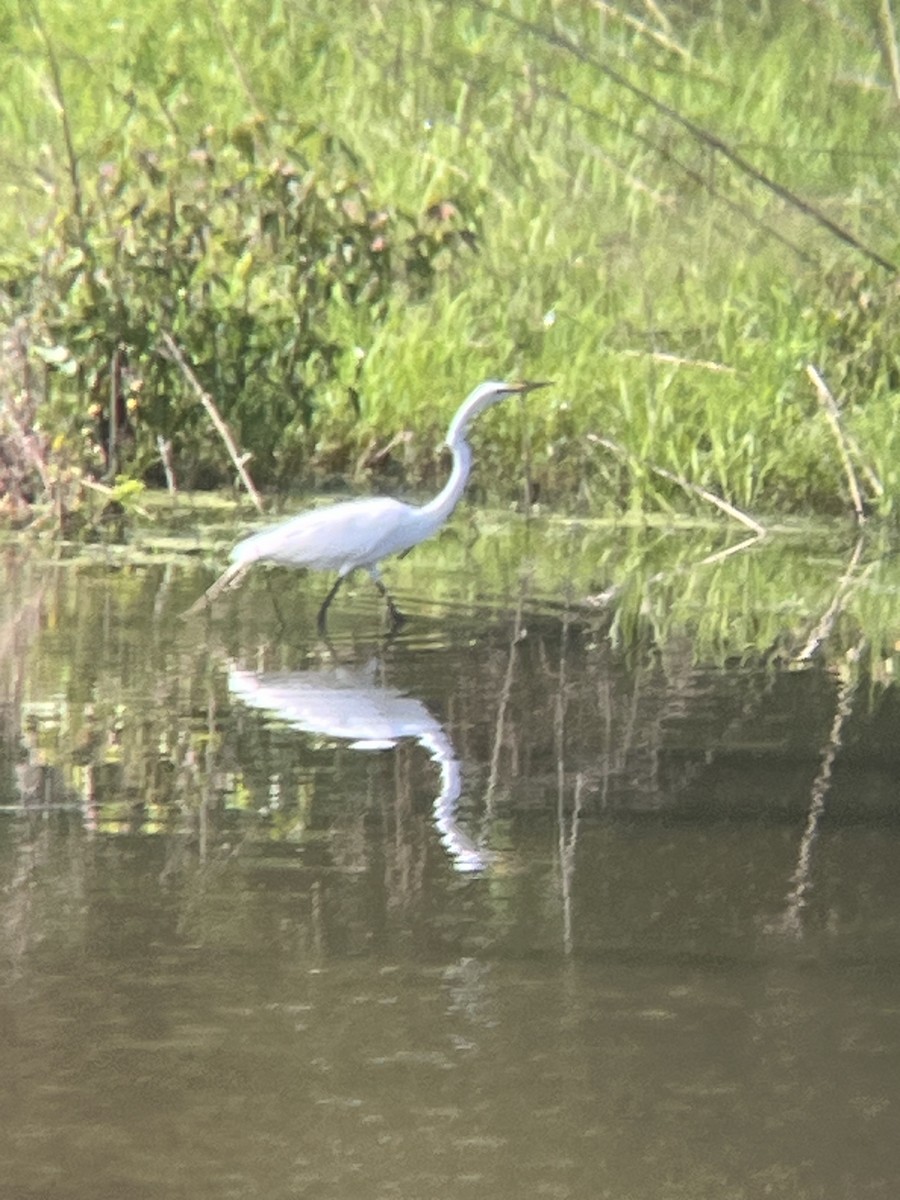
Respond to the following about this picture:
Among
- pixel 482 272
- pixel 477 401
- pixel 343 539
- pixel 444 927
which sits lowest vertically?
pixel 444 927

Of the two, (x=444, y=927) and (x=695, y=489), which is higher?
(x=695, y=489)

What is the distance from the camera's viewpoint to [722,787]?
573 centimetres

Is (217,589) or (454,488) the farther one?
(454,488)

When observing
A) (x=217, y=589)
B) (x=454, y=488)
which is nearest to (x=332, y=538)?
(x=217, y=589)

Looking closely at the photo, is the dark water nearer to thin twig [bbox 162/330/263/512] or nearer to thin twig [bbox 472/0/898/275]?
thin twig [bbox 472/0/898/275]

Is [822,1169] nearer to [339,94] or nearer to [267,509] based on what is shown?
[267,509]

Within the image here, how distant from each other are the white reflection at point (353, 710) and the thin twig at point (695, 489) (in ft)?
12.1

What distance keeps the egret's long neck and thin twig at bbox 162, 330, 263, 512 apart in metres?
1.79

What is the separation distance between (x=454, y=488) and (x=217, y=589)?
833mm

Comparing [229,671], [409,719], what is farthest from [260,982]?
[229,671]

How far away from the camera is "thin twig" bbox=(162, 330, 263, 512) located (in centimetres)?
1058

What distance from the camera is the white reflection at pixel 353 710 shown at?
6047 millimetres

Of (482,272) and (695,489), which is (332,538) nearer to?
(695,489)

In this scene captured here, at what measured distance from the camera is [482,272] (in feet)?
42.8
